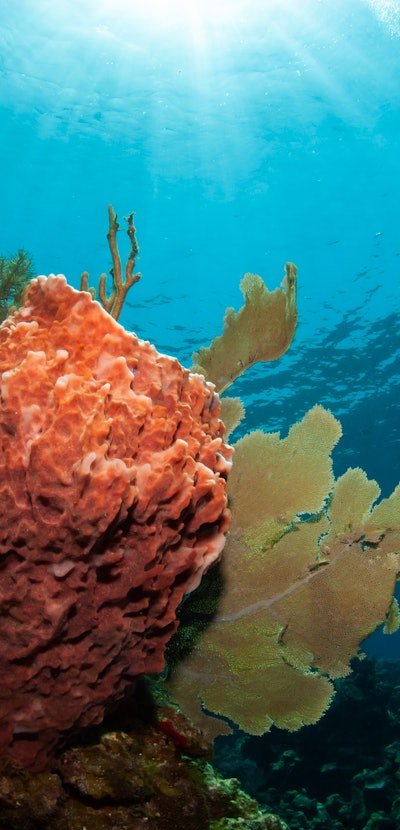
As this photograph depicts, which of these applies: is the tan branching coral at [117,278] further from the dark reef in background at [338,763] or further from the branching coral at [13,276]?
the dark reef in background at [338,763]

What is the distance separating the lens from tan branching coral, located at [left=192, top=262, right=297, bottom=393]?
4125 millimetres

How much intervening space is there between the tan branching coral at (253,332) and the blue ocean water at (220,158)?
14768 mm

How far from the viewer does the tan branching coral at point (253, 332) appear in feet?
13.5

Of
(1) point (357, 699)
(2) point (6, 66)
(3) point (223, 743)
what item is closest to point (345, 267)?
(2) point (6, 66)

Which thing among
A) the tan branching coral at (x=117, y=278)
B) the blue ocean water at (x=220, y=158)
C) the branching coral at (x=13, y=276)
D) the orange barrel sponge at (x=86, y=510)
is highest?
the blue ocean water at (x=220, y=158)

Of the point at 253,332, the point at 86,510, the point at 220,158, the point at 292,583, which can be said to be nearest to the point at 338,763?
the point at 292,583

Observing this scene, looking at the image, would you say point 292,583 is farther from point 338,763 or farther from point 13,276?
point 338,763

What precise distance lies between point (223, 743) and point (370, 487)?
525 inches

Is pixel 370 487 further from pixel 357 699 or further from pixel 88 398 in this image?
pixel 357 699

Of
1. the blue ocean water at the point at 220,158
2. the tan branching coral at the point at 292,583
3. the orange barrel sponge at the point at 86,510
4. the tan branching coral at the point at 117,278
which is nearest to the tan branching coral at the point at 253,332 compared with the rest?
the tan branching coral at the point at 292,583

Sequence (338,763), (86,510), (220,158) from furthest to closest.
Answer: (220,158) → (338,763) → (86,510)

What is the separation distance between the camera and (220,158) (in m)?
17.9

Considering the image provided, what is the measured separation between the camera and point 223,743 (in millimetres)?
13844

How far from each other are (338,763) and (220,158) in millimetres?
19004
